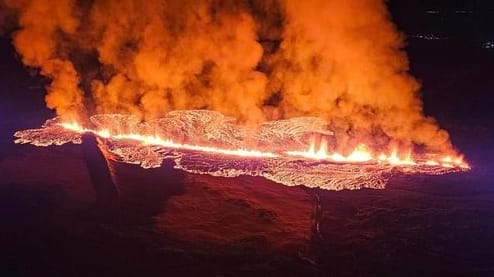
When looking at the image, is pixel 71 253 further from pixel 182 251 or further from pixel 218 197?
pixel 218 197

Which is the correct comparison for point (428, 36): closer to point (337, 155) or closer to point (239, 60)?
point (239, 60)

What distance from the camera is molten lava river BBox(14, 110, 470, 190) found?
31.7ft

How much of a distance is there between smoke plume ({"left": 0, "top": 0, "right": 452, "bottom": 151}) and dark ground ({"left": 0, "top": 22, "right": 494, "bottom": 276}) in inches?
91.7

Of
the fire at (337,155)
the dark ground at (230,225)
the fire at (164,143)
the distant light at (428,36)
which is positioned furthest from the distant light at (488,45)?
the fire at (164,143)

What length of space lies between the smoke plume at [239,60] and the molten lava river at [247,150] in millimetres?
443

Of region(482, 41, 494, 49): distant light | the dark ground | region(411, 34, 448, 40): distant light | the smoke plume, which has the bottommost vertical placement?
the dark ground

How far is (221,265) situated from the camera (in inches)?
241

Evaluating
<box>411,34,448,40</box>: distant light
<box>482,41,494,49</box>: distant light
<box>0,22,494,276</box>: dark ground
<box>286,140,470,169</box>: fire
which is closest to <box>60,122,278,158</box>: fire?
<box>286,140,470,169</box>: fire

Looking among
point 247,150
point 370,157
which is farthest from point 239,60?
point 370,157

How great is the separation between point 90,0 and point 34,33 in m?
1.71

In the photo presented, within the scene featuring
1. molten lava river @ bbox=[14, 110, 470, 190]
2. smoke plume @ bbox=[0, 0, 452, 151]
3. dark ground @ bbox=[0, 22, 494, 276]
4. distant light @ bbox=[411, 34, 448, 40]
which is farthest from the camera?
distant light @ bbox=[411, 34, 448, 40]

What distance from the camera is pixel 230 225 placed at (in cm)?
727

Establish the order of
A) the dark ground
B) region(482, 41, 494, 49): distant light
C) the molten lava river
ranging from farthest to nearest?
region(482, 41, 494, 49): distant light → the molten lava river → the dark ground

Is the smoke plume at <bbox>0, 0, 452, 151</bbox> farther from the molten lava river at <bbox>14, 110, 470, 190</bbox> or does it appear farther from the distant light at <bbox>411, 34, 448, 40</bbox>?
the distant light at <bbox>411, 34, 448, 40</bbox>
